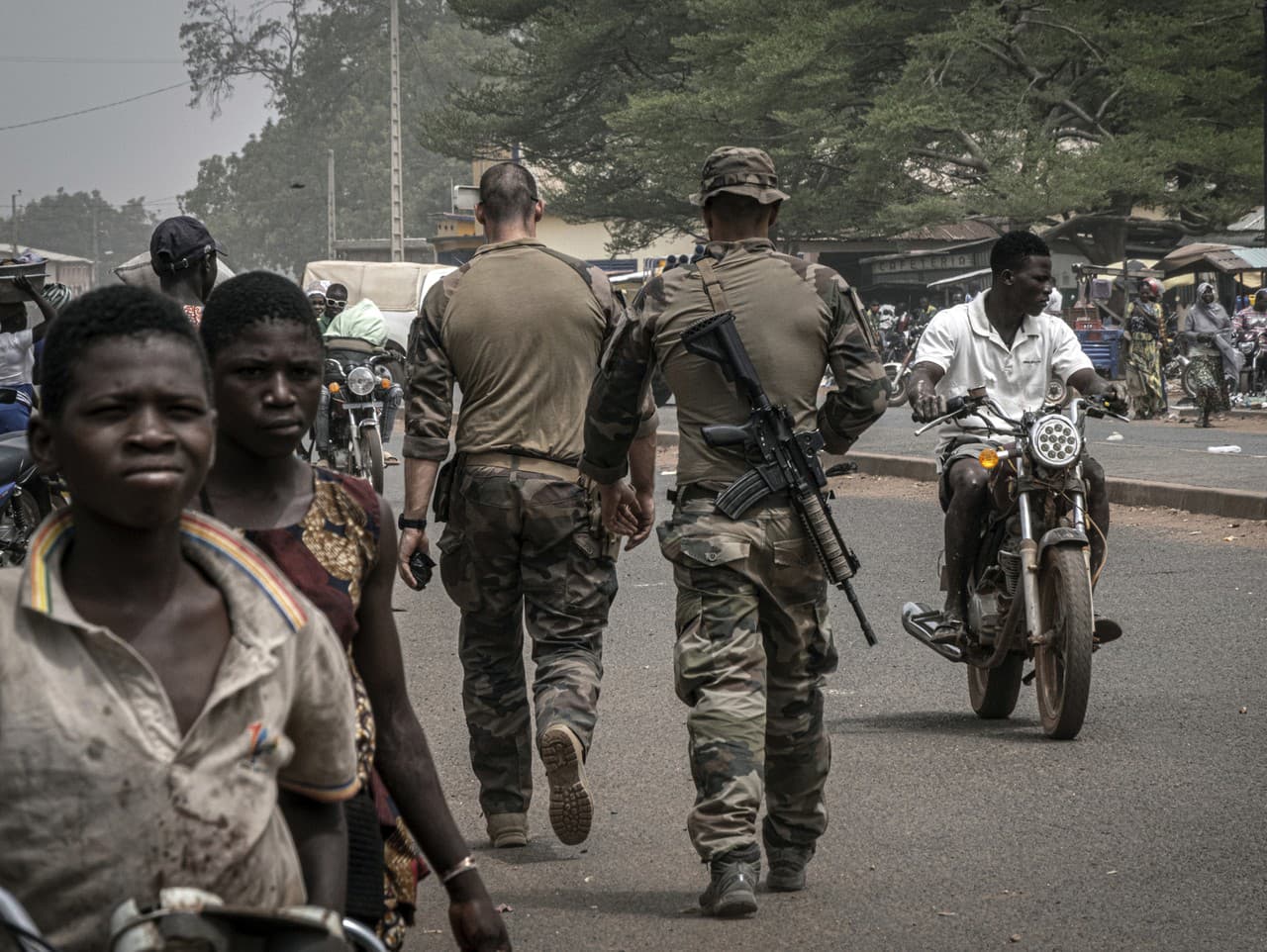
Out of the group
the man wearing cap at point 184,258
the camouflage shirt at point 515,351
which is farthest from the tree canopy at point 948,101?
the camouflage shirt at point 515,351

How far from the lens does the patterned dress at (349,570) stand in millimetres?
2770

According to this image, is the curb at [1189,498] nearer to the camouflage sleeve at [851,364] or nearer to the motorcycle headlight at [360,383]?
the motorcycle headlight at [360,383]

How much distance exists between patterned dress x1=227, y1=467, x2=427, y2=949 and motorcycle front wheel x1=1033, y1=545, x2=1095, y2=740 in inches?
155

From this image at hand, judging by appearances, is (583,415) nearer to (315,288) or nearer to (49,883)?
(49,883)

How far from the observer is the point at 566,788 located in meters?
5.07

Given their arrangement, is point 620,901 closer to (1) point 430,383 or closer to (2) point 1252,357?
(1) point 430,383

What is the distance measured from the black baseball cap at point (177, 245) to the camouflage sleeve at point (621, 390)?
206 centimetres

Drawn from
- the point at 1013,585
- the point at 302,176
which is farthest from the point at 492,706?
the point at 302,176

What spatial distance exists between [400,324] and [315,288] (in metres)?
17.1

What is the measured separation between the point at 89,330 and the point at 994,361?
17.7 ft

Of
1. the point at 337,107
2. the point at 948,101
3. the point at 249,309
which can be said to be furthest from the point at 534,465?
the point at 337,107

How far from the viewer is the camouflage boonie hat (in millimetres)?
5020

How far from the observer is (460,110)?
49.5 m

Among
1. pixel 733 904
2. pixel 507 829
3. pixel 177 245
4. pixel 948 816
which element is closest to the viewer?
pixel 733 904
